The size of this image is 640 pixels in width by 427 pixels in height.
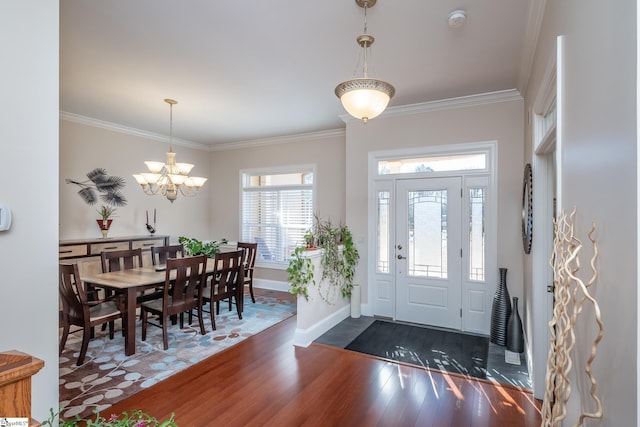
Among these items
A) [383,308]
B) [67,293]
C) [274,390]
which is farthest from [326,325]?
[67,293]

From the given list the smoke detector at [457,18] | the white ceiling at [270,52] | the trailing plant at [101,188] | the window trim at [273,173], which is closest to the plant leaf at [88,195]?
the trailing plant at [101,188]

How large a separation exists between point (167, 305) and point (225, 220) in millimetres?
3439

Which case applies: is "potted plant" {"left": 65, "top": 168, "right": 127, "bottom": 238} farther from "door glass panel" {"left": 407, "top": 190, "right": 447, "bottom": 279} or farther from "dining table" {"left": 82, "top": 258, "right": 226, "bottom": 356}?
"door glass panel" {"left": 407, "top": 190, "right": 447, "bottom": 279}

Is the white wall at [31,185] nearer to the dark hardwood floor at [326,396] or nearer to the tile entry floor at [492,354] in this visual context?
the dark hardwood floor at [326,396]

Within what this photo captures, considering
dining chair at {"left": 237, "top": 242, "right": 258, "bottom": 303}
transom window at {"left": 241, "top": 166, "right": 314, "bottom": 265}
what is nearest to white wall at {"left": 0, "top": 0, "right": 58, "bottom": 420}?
dining chair at {"left": 237, "top": 242, "right": 258, "bottom": 303}

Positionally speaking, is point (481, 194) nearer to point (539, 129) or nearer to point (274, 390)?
point (539, 129)

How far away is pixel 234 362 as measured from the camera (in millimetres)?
3271

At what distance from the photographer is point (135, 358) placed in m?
3.31

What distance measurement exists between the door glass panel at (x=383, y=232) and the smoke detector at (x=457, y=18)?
2.44 m

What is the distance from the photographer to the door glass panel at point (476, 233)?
4.14 meters

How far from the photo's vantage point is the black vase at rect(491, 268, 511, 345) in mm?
3688

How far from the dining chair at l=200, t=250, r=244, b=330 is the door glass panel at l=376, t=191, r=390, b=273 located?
1.91m

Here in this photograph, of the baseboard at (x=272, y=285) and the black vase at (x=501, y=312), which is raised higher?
the black vase at (x=501, y=312)

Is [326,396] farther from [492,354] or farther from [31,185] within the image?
[31,185]
